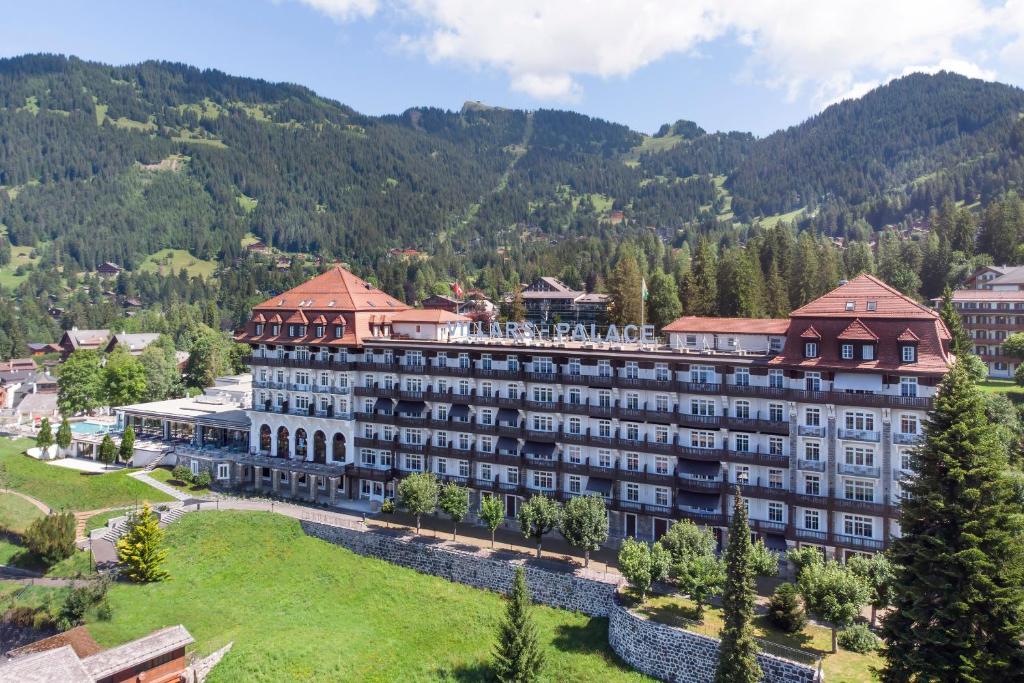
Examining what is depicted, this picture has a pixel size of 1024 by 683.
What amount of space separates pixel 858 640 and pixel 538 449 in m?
30.8

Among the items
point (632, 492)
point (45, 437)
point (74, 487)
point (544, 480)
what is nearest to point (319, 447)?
point (544, 480)

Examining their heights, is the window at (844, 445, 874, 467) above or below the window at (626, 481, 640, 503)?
above

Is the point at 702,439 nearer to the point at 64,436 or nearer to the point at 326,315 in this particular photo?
the point at 326,315

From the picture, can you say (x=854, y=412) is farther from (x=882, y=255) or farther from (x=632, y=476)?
(x=882, y=255)

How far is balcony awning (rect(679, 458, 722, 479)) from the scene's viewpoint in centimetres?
5606

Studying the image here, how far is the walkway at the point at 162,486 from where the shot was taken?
74.1m

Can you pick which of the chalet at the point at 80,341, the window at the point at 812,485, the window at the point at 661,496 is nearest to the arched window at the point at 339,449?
the window at the point at 661,496

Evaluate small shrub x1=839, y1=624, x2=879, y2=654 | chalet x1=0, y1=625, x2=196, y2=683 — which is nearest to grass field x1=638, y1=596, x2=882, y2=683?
small shrub x1=839, y1=624, x2=879, y2=654

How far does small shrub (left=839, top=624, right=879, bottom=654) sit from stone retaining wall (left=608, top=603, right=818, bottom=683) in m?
4.64

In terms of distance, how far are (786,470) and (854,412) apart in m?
7.17

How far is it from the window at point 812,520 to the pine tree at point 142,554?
5614cm

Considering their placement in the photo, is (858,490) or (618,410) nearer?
(858,490)

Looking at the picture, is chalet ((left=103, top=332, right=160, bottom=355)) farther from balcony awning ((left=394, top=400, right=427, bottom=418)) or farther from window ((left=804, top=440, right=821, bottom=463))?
window ((left=804, top=440, right=821, bottom=463))

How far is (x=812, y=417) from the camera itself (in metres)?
53.6
